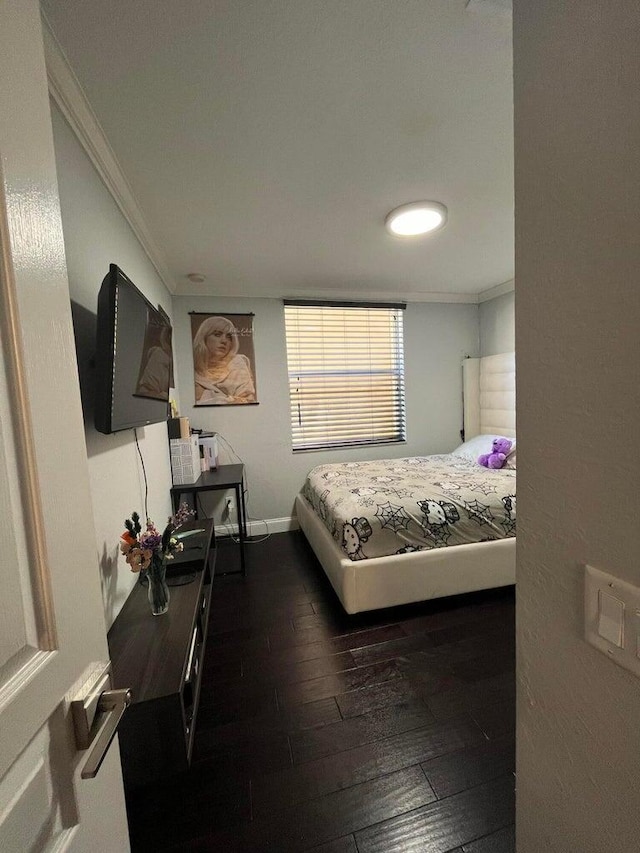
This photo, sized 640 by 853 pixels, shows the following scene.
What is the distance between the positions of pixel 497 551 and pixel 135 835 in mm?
2174

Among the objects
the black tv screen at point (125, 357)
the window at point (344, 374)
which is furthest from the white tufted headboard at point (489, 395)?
the black tv screen at point (125, 357)

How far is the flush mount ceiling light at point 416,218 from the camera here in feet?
6.40

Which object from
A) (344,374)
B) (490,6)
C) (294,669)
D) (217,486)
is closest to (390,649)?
(294,669)

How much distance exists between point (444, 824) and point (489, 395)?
134 inches

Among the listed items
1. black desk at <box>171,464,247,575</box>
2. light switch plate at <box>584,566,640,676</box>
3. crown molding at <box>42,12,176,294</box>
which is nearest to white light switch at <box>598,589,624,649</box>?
light switch plate at <box>584,566,640,676</box>

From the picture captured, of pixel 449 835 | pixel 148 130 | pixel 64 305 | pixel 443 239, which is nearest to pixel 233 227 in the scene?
pixel 148 130

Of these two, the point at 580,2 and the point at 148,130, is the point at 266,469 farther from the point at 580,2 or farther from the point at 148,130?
the point at 580,2

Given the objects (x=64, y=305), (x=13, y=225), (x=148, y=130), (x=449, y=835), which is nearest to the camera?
(x=13, y=225)

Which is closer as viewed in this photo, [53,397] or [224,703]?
[53,397]

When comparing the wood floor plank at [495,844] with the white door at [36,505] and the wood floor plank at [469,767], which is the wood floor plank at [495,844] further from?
the white door at [36,505]

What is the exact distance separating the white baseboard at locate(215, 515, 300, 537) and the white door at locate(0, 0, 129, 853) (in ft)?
9.21

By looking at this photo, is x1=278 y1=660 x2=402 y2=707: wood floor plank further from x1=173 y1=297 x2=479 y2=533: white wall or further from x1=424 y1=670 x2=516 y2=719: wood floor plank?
x1=173 y1=297 x2=479 y2=533: white wall

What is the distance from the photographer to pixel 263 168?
1.60 metres

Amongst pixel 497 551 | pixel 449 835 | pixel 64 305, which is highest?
pixel 64 305
